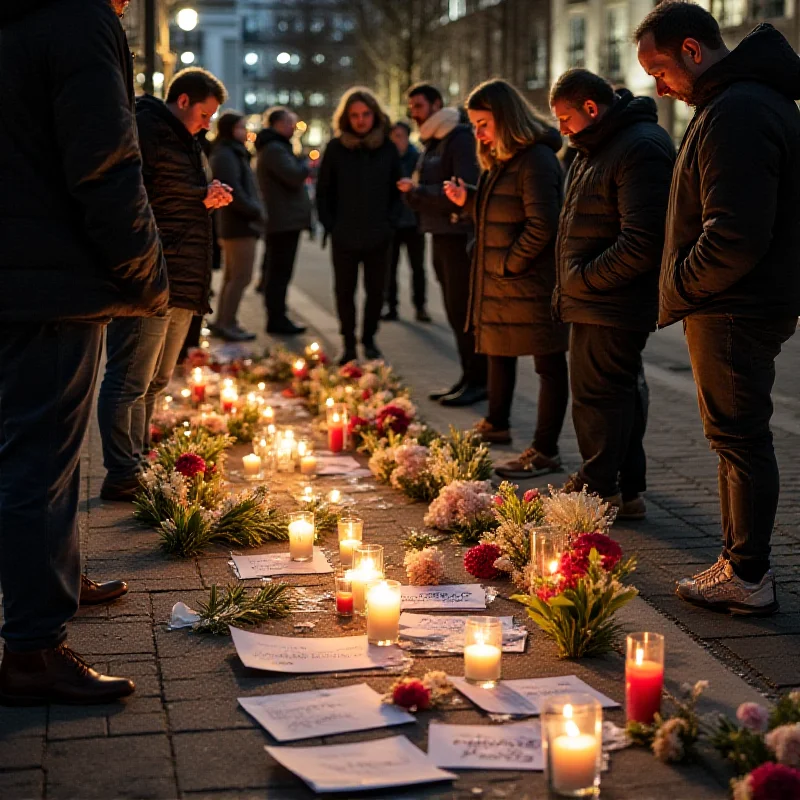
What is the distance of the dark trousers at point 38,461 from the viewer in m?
4.23

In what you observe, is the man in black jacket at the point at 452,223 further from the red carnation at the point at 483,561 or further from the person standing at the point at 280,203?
the red carnation at the point at 483,561

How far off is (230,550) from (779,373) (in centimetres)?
697

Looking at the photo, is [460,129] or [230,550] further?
[460,129]

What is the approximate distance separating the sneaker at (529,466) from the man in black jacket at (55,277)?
3.74 meters

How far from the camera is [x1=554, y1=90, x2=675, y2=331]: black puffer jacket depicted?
6.34 m

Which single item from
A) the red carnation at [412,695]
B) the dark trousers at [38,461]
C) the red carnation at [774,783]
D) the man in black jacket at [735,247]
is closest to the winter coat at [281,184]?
the man in black jacket at [735,247]

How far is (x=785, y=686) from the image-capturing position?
14.9ft

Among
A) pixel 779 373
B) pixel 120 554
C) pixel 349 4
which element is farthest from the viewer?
pixel 349 4

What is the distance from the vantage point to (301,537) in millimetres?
5910

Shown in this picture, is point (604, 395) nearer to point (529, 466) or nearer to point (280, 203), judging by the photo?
point (529, 466)

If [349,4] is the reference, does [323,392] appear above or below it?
below

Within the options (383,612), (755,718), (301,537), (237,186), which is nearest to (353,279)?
(237,186)

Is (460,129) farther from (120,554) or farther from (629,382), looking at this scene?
(120,554)

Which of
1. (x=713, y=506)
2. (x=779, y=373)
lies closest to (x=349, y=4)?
(x=779, y=373)
